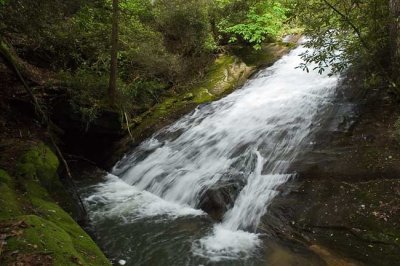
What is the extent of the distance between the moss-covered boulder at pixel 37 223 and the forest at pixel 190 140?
3cm

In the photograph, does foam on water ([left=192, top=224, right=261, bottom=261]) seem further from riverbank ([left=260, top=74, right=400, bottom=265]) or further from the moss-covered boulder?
the moss-covered boulder

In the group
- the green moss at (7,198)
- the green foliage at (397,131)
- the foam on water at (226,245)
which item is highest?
the green moss at (7,198)

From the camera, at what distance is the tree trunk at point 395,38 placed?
7742mm

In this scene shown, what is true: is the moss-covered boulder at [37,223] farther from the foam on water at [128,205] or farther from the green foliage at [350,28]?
the green foliage at [350,28]

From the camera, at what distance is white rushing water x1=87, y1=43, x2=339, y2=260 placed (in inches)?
308

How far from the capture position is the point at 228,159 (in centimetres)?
953

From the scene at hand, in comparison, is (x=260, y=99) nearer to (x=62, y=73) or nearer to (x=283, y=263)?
(x=62, y=73)

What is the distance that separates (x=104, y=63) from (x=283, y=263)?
8249mm

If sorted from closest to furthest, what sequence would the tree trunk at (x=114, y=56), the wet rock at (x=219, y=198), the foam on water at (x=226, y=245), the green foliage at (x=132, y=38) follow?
the foam on water at (x=226, y=245)
the wet rock at (x=219, y=198)
the tree trunk at (x=114, y=56)
the green foliage at (x=132, y=38)

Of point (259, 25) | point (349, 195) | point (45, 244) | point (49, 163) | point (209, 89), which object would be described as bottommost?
point (349, 195)

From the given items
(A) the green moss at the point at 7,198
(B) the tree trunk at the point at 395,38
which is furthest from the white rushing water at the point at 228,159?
(A) the green moss at the point at 7,198

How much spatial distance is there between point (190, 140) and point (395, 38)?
5801 mm

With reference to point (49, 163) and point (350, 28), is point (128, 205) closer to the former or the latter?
point (49, 163)

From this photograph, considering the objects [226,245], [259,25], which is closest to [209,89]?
[259,25]
